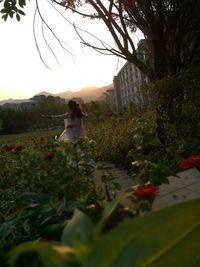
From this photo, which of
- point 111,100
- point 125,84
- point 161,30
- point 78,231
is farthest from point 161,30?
point 125,84

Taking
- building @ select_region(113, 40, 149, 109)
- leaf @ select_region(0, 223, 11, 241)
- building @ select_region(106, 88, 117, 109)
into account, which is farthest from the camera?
building @ select_region(113, 40, 149, 109)

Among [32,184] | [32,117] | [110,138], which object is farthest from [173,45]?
[32,117]

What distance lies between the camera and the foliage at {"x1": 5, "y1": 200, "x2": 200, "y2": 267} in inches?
30.5

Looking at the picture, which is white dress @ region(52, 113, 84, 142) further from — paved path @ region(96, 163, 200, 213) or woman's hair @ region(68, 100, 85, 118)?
paved path @ region(96, 163, 200, 213)

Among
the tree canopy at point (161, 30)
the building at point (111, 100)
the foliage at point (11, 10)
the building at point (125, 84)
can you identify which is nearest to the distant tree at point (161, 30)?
the tree canopy at point (161, 30)

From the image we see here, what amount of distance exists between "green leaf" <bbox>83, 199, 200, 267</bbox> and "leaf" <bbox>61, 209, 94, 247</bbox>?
2.6 inches

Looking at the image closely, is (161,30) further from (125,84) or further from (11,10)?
(125,84)

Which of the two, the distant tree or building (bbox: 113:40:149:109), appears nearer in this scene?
the distant tree

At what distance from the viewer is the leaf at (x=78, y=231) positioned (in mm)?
867

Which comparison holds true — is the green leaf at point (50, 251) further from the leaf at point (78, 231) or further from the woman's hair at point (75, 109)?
the woman's hair at point (75, 109)

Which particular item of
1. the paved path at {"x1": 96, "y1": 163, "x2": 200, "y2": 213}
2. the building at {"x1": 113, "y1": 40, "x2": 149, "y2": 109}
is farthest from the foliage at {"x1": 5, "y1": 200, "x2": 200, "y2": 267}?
the building at {"x1": 113, "y1": 40, "x2": 149, "y2": 109}

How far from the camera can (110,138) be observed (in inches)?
436

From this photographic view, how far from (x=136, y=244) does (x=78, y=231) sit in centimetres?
15

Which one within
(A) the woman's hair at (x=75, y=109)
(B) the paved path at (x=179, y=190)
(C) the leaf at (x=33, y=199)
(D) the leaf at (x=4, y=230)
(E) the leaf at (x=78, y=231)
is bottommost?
(B) the paved path at (x=179, y=190)
